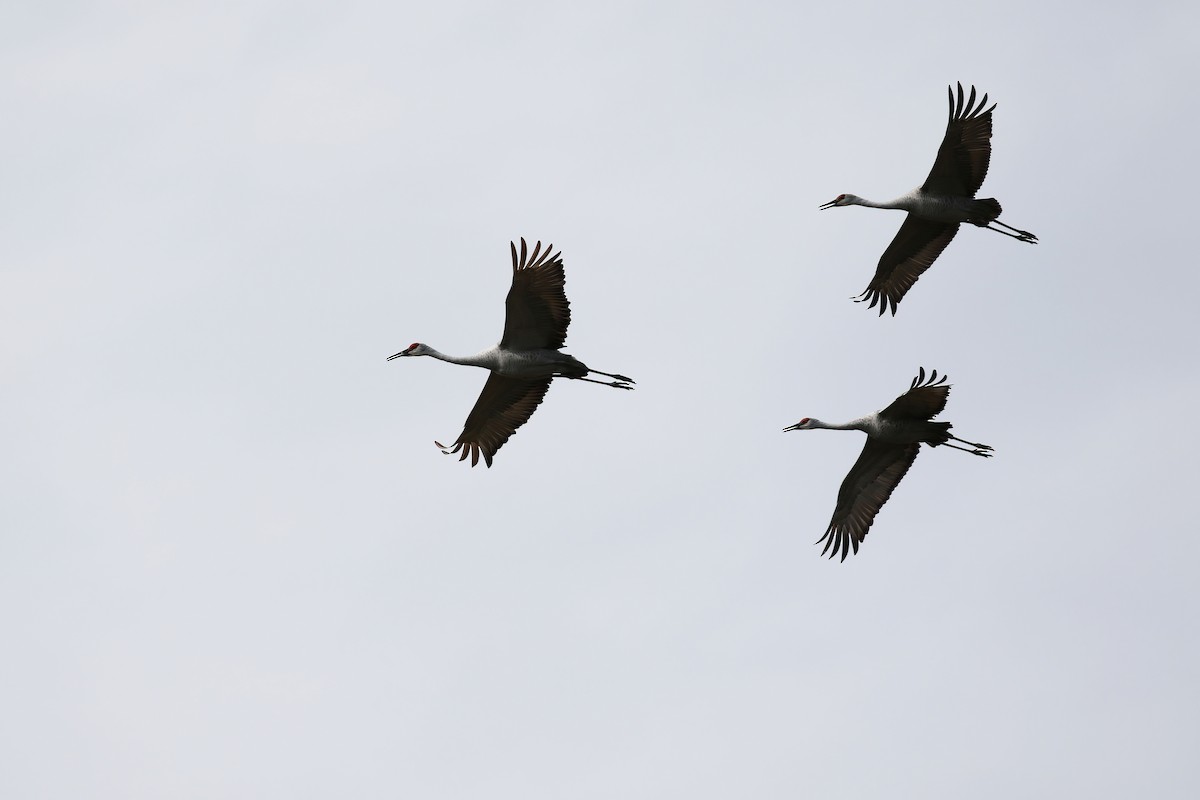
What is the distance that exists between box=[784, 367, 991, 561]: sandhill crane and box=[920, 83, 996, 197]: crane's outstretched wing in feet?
15.6

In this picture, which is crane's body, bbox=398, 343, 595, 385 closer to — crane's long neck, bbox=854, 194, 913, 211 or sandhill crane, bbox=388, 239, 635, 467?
sandhill crane, bbox=388, 239, 635, 467

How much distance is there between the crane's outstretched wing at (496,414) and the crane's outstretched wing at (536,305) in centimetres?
132

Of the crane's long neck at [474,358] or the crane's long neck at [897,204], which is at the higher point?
the crane's long neck at [897,204]

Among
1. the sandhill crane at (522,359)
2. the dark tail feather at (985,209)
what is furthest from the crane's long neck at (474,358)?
the dark tail feather at (985,209)

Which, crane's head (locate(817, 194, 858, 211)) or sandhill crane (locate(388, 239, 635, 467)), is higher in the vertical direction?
crane's head (locate(817, 194, 858, 211))

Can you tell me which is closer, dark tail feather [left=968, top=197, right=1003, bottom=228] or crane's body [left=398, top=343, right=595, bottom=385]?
crane's body [left=398, top=343, right=595, bottom=385]

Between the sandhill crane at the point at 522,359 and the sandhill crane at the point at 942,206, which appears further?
the sandhill crane at the point at 942,206

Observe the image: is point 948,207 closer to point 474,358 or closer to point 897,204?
point 897,204

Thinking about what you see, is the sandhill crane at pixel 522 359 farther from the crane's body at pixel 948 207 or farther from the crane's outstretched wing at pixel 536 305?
the crane's body at pixel 948 207

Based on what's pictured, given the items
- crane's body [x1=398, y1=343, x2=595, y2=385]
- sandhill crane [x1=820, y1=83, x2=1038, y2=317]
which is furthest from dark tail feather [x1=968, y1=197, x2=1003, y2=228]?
crane's body [x1=398, y1=343, x2=595, y2=385]

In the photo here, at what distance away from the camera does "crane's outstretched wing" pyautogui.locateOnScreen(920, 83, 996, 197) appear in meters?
31.4

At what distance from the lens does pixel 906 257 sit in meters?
34.0

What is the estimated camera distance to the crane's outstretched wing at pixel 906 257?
33.6m

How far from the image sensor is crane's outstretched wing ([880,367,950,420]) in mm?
29562
